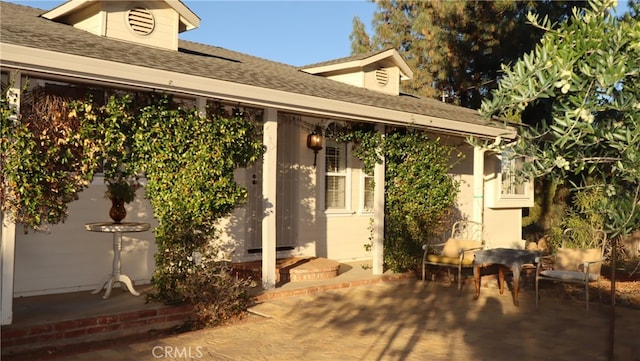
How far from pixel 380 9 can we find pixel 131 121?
71.7ft

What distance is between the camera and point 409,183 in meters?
10.4

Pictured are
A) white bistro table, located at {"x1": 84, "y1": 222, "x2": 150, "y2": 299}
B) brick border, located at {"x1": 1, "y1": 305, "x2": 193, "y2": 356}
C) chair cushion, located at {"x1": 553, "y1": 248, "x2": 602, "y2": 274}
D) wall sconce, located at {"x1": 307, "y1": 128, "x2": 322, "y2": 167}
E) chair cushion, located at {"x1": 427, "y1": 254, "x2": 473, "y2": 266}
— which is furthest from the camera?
wall sconce, located at {"x1": 307, "y1": 128, "x2": 322, "y2": 167}

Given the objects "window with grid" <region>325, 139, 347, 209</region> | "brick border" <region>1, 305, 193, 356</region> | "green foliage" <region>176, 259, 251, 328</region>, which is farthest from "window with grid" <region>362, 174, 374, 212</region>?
"brick border" <region>1, 305, 193, 356</region>

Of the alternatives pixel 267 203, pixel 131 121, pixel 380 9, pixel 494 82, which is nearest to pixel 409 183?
pixel 267 203

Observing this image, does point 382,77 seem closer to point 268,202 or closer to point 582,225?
point 582,225

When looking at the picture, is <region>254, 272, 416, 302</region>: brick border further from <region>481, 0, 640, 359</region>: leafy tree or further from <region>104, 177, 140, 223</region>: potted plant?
<region>481, 0, 640, 359</region>: leafy tree

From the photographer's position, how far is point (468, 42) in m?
20.8

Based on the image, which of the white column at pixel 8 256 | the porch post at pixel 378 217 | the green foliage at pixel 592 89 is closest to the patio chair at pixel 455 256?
the porch post at pixel 378 217

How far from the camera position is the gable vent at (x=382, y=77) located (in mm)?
13109

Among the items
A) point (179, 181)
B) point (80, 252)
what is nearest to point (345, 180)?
point (179, 181)

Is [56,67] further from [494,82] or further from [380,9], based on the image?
[380,9]

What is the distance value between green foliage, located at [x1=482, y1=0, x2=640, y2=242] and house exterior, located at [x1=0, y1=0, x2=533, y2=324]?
1.98ft

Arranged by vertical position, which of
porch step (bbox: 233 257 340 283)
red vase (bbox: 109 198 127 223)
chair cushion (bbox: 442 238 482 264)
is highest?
red vase (bbox: 109 198 127 223)

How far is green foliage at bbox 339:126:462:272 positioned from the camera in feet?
33.1
